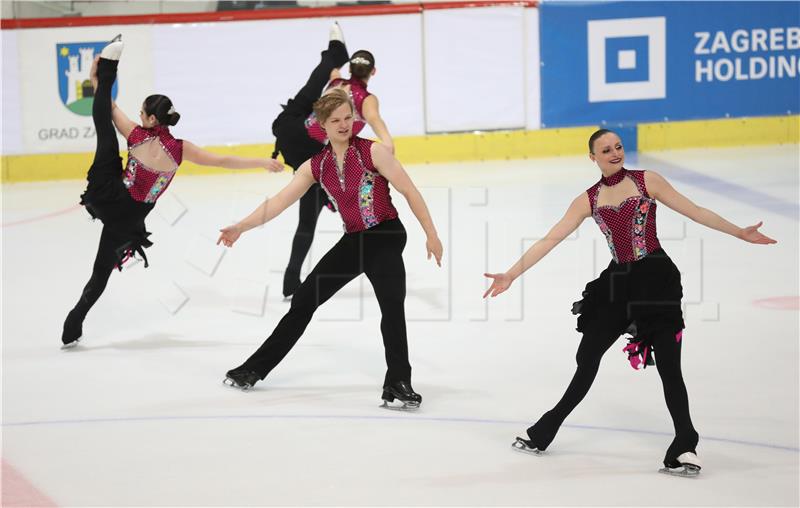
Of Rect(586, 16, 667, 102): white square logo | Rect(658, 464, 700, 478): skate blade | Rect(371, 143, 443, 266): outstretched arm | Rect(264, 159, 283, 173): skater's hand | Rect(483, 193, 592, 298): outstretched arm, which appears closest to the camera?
Rect(658, 464, 700, 478): skate blade

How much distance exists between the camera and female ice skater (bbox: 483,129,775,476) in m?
4.11

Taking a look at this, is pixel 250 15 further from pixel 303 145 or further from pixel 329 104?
pixel 329 104

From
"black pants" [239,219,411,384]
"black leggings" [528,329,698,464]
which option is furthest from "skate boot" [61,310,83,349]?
"black leggings" [528,329,698,464]

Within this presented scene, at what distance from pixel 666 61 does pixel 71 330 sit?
346 inches

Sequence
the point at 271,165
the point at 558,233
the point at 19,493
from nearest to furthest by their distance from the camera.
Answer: the point at 19,493
the point at 558,233
the point at 271,165

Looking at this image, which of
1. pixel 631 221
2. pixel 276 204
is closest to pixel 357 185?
pixel 276 204

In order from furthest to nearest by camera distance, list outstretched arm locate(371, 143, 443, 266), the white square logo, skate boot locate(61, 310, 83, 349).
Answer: the white square logo → skate boot locate(61, 310, 83, 349) → outstretched arm locate(371, 143, 443, 266)

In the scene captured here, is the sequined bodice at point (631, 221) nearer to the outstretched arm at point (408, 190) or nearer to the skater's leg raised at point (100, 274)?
the outstretched arm at point (408, 190)

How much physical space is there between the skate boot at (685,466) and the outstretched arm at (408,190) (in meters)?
1.27

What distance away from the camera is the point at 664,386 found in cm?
410

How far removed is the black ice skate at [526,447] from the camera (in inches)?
169

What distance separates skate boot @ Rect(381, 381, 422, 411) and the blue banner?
28.1 ft

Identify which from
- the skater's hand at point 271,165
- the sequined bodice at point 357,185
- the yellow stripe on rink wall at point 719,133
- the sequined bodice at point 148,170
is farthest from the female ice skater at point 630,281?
the yellow stripe on rink wall at point 719,133

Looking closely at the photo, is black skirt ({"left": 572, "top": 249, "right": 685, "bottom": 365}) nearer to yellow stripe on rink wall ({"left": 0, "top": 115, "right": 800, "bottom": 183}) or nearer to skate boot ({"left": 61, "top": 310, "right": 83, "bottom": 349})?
skate boot ({"left": 61, "top": 310, "right": 83, "bottom": 349})
